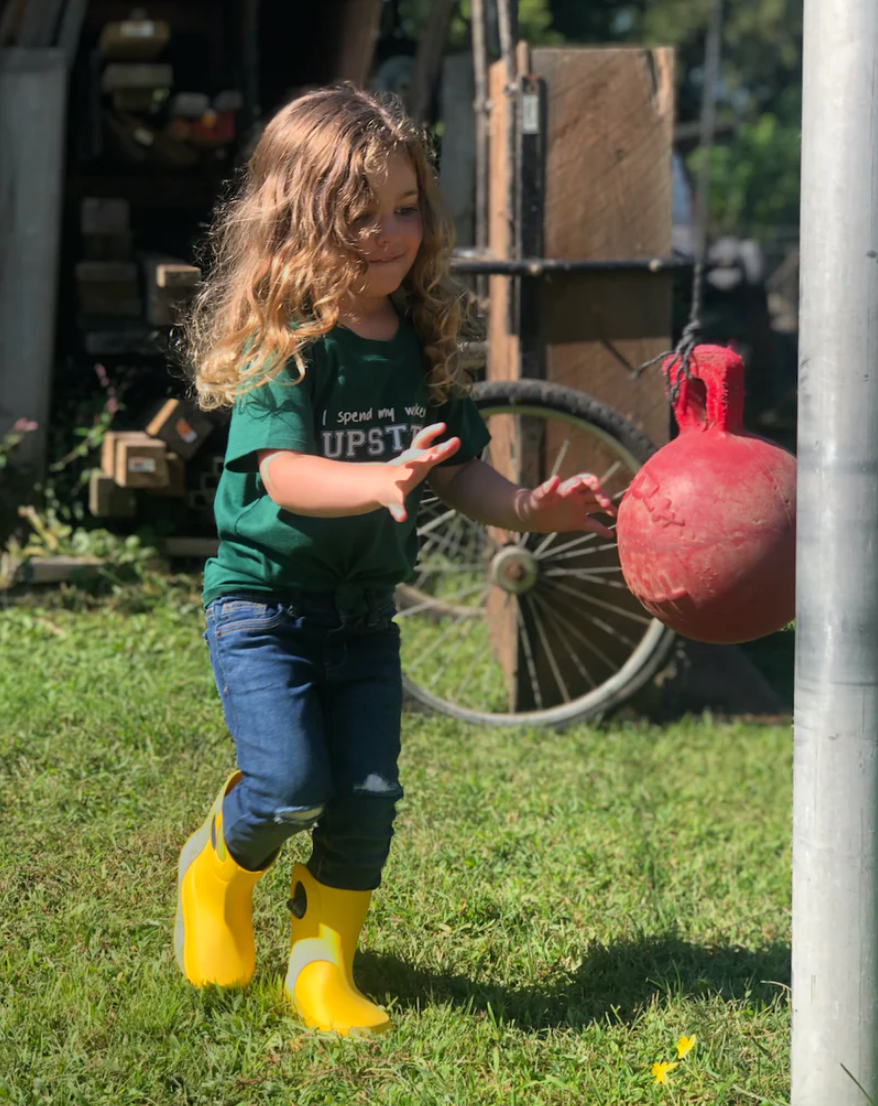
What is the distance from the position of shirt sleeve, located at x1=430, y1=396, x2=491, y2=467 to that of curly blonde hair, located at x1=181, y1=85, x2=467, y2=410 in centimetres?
9

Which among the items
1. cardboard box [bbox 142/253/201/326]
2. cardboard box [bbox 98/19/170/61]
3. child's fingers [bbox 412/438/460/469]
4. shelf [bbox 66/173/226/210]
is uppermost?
cardboard box [bbox 98/19/170/61]

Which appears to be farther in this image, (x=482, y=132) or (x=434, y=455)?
(x=482, y=132)

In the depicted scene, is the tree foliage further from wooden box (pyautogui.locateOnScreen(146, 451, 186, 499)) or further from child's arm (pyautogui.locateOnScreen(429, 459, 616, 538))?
child's arm (pyautogui.locateOnScreen(429, 459, 616, 538))

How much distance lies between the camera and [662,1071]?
2615mm

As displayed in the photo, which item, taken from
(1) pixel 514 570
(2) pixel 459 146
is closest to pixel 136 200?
(2) pixel 459 146

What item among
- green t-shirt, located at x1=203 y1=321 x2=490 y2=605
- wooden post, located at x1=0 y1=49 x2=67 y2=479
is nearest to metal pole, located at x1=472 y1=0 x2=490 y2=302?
wooden post, located at x1=0 y1=49 x2=67 y2=479

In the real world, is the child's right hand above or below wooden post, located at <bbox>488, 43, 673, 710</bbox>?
below

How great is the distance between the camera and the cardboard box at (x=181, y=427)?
5.35 m

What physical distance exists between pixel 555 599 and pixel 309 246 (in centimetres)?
250

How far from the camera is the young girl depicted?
264 centimetres

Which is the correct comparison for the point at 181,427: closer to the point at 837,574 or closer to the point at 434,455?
the point at 434,455

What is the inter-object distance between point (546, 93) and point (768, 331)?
18.9 feet

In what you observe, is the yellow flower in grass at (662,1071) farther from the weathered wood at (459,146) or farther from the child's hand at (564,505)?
the weathered wood at (459,146)

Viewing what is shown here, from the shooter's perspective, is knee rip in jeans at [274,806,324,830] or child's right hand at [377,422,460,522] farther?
knee rip in jeans at [274,806,324,830]
